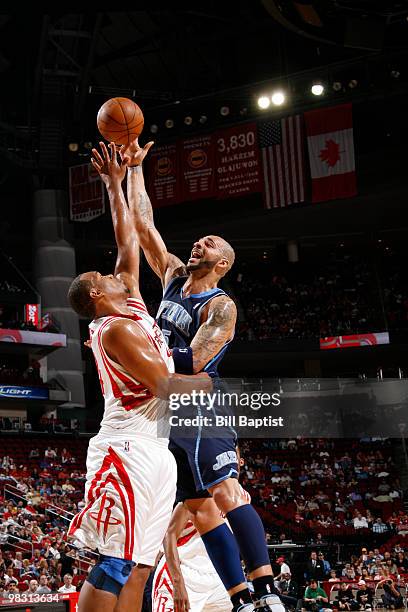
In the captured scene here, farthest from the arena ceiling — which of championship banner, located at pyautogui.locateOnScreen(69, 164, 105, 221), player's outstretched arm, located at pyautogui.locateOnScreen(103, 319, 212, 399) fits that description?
player's outstretched arm, located at pyautogui.locateOnScreen(103, 319, 212, 399)

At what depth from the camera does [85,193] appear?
89.6 ft

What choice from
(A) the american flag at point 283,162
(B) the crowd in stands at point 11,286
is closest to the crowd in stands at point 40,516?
(B) the crowd in stands at point 11,286

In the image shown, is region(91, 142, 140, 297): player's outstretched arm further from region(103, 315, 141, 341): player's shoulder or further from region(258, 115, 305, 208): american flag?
region(258, 115, 305, 208): american flag

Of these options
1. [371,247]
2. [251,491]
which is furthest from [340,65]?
[251,491]

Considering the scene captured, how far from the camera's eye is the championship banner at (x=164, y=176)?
25969mm

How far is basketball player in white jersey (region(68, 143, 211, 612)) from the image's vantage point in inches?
150

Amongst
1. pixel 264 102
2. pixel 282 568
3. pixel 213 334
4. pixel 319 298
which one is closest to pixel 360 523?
pixel 282 568

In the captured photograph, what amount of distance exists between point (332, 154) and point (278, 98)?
289 cm

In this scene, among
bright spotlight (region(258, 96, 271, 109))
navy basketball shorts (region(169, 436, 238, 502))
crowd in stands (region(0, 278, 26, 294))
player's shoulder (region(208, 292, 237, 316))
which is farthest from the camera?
crowd in stands (region(0, 278, 26, 294))

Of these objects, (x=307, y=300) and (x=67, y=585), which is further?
(x=307, y=300)

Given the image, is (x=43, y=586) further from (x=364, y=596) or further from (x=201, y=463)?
(x=201, y=463)

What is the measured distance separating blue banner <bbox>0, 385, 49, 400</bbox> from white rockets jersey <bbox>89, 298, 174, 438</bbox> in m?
23.5

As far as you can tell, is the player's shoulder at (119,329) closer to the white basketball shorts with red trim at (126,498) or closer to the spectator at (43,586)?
the white basketball shorts with red trim at (126,498)

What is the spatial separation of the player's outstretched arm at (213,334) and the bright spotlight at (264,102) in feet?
71.2
